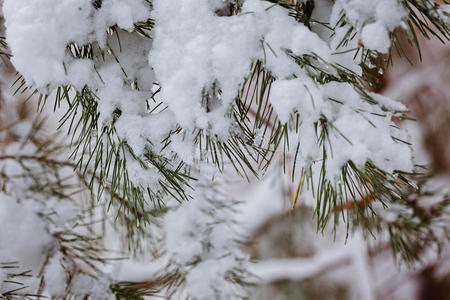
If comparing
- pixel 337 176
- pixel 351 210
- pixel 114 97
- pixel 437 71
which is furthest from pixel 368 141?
pixel 437 71

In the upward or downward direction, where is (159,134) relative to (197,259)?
upward

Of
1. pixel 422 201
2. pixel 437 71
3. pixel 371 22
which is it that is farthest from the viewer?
pixel 437 71

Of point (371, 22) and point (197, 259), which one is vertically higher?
point (371, 22)

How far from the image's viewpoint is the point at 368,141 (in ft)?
1.05

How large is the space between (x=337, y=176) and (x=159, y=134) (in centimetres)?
18

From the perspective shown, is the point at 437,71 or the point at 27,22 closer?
the point at 27,22

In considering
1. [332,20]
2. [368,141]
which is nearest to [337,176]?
[368,141]

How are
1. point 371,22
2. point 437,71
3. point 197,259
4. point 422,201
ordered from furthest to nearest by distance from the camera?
point 437,71 → point 422,201 → point 197,259 → point 371,22

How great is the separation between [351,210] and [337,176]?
0.62m

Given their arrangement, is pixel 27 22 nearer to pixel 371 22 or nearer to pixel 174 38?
pixel 174 38

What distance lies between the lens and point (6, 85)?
0.88m

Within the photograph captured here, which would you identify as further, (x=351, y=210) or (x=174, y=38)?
(x=351, y=210)

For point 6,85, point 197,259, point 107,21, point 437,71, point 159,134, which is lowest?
point 197,259

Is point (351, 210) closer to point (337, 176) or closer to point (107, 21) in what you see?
point (337, 176)
